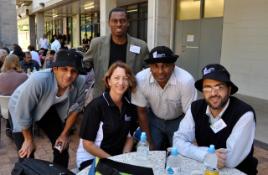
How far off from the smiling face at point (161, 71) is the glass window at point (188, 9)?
6876mm

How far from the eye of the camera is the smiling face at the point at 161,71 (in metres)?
2.71

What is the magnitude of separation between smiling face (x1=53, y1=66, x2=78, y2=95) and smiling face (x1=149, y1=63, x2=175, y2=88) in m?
0.68

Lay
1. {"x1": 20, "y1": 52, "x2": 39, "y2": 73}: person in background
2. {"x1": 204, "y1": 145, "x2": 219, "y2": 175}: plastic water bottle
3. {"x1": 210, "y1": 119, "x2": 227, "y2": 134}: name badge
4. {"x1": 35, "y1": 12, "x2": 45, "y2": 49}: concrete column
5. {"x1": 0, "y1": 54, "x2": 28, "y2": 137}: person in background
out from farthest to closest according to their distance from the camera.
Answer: {"x1": 35, "y1": 12, "x2": 45, "y2": 49}: concrete column, {"x1": 20, "y1": 52, "x2": 39, "y2": 73}: person in background, {"x1": 0, "y1": 54, "x2": 28, "y2": 137}: person in background, {"x1": 210, "y1": 119, "x2": 227, "y2": 134}: name badge, {"x1": 204, "y1": 145, "x2": 219, "y2": 175}: plastic water bottle

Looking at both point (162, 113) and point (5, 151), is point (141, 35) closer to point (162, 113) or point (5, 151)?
point (5, 151)

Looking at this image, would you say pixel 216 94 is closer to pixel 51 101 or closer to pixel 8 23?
pixel 51 101

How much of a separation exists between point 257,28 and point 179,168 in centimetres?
626

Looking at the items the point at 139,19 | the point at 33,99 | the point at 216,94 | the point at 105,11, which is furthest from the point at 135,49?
the point at 139,19

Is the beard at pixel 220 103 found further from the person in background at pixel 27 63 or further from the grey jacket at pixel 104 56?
the person in background at pixel 27 63

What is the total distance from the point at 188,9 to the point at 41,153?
679 centimetres

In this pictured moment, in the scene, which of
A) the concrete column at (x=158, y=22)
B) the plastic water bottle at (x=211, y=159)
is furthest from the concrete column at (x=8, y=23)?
the plastic water bottle at (x=211, y=159)

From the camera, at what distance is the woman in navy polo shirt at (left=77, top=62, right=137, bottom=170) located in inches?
97.3

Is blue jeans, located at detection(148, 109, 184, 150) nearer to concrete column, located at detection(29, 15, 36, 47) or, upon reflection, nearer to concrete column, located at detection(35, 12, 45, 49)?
concrete column, located at detection(35, 12, 45, 49)

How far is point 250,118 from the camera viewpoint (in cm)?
212

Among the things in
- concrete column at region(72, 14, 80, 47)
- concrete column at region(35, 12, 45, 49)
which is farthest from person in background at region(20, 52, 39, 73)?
concrete column at region(35, 12, 45, 49)
